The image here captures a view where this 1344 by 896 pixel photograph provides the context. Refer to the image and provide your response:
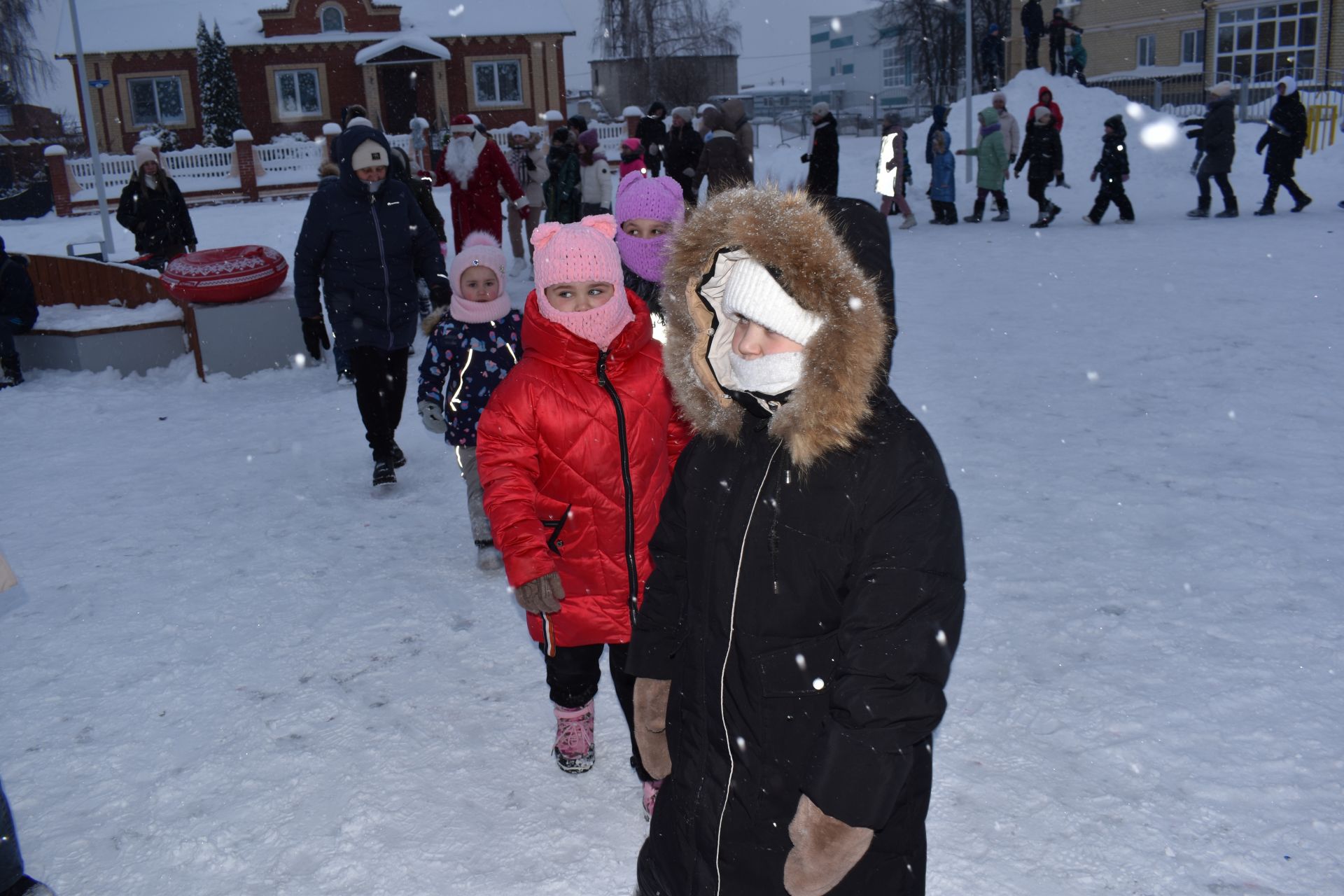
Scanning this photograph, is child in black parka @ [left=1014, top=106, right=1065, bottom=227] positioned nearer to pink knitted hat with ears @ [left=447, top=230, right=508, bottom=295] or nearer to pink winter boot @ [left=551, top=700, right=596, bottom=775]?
pink knitted hat with ears @ [left=447, top=230, right=508, bottom=295]

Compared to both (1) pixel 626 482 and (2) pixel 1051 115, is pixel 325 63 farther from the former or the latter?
(1) pixel 626 482

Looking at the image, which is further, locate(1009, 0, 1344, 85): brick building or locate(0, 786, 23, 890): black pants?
locate(1009, 0, 1344, 85): brick building

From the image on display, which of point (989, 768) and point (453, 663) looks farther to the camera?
point (453, 663)

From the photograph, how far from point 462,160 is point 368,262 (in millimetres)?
6281

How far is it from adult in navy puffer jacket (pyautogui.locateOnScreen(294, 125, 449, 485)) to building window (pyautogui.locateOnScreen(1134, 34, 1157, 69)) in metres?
36.2

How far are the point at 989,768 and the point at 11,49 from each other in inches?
1914

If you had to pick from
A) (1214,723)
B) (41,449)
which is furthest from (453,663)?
(41,449)

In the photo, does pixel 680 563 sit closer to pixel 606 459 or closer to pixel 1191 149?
pixel 606 459

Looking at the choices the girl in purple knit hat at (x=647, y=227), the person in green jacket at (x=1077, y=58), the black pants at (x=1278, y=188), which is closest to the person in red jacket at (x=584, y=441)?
the girl in purple knit hat at (x=647, y=227)

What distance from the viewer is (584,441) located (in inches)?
114

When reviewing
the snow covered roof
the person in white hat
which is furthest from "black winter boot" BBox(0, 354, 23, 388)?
the snow covered roof

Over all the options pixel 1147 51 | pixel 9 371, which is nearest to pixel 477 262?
pixel 9 371

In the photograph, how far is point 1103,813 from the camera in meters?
2.96

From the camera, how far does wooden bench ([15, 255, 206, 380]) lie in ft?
29.6
